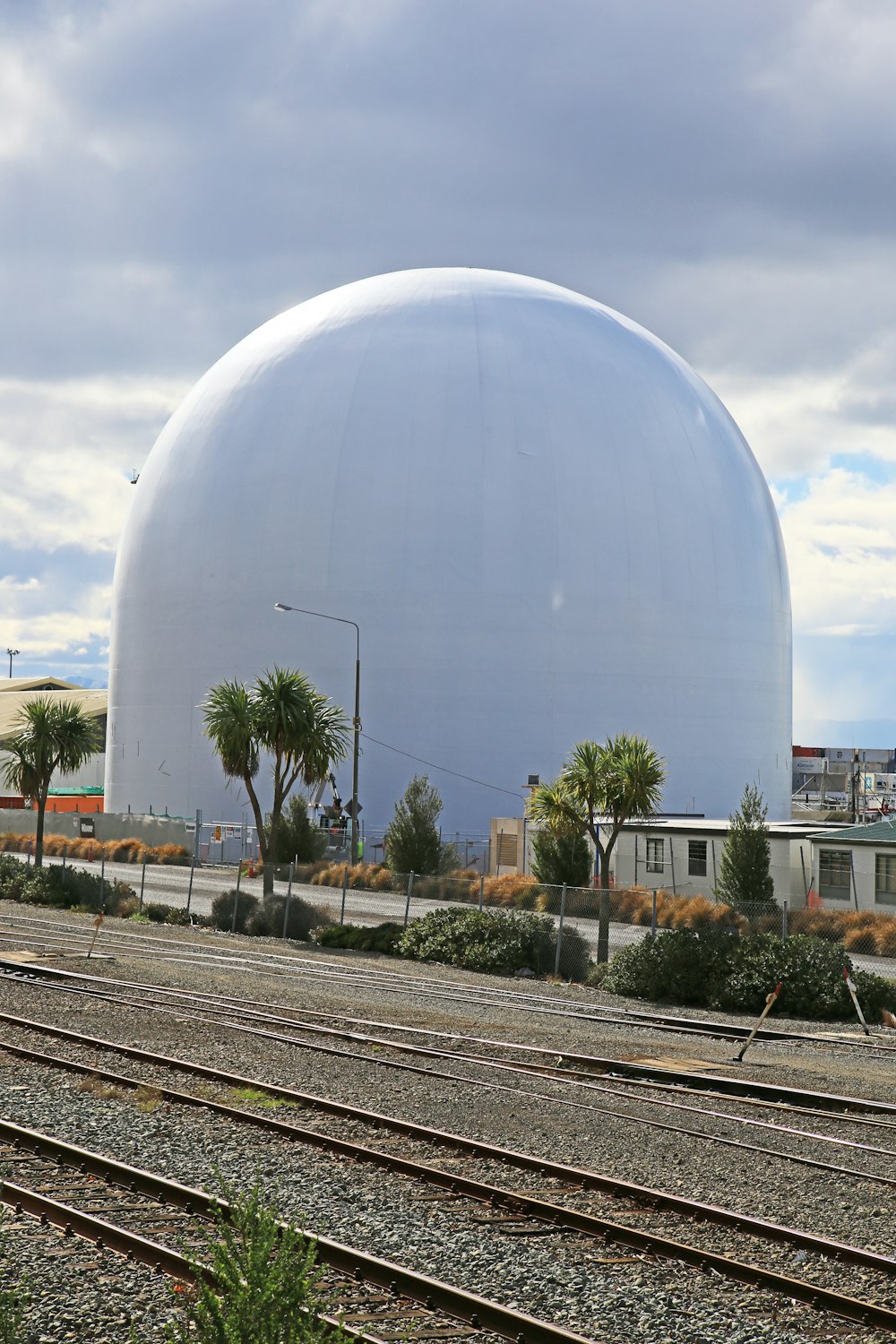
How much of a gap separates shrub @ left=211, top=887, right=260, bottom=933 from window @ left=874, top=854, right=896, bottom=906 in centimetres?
1432

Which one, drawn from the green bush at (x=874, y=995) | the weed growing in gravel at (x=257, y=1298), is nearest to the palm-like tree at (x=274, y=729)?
the green bush at (x=874, y=995)

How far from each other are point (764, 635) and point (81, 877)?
35.9 meters

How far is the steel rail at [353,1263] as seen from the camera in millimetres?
6496

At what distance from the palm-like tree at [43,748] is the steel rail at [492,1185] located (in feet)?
94.0

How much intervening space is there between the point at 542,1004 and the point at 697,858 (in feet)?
55.9

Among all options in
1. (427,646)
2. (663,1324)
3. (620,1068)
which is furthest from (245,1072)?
(427,646)

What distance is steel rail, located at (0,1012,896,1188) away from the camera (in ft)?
33.4

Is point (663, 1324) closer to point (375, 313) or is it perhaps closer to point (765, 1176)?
point (765, 1176)

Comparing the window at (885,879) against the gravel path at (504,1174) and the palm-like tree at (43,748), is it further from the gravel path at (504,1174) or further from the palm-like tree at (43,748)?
the palm-like tree at (43,748)

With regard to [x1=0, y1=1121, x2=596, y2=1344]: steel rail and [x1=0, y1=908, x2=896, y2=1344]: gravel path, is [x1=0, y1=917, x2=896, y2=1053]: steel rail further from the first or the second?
[x1=0, y1=1121, x2=596, y2=1344]: steel rail

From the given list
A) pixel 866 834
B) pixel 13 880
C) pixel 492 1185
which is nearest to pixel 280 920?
pixel 13 880

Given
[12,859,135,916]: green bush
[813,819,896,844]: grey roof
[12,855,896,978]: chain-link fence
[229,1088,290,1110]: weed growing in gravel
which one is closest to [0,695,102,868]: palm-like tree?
[12,859,135,916]: green bush

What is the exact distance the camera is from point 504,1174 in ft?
30.8

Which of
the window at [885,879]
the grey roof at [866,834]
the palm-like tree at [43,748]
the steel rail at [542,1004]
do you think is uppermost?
the palm-like tree at [43,748]
